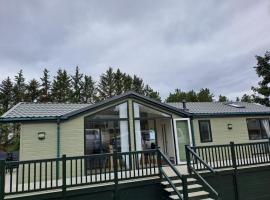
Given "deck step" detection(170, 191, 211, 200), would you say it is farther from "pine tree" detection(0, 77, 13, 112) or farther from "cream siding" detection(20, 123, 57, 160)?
"pine tree" detection(0, 77, 13, 112)

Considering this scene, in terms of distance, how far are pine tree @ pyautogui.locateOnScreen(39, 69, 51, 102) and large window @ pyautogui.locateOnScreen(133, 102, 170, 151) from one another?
24.8 meters

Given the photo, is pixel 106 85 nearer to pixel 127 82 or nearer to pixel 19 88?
pixel 127 82

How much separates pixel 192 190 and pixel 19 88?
3004 cm

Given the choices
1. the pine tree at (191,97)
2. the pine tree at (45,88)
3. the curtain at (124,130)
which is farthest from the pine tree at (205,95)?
the curtain at (124,130)

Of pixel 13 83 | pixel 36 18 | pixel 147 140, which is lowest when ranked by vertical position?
pixel 147 140

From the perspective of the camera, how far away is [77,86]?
36.2 metres

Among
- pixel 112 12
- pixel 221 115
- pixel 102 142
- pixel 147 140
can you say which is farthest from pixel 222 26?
pixel 102 142

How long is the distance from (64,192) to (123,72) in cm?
3335

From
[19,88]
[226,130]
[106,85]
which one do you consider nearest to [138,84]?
[106,85]

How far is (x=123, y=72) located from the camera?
39.3m

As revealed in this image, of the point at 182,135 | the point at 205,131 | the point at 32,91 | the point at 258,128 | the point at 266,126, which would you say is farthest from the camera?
the point at 32,91

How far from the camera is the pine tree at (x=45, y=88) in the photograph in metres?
32.4

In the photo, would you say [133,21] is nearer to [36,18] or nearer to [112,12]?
[112,12]

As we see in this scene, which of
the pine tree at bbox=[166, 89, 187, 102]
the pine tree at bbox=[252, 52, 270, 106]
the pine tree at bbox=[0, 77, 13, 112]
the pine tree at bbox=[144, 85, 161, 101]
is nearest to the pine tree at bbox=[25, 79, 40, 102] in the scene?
the pine tree at bbox=[0, 77, 13, 112]
